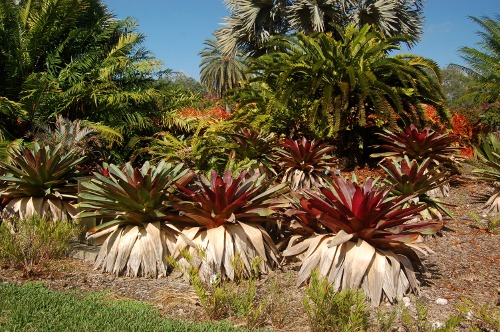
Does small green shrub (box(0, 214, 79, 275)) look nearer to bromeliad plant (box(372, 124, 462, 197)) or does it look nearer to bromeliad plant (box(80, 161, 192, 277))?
bromeliad plant (box(80, 161, 192, 277))

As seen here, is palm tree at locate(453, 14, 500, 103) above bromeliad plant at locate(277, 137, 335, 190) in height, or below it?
above

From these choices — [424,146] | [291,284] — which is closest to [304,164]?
[424,146]

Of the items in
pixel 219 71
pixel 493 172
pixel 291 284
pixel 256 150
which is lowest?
pixel 291 284

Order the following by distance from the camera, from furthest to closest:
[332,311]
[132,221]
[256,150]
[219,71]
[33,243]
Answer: [219,71] < [256,150] < [132,221] < [33,243] < [332,311]

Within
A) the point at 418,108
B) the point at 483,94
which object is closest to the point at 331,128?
the point at 418,108

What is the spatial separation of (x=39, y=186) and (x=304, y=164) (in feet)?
12.4

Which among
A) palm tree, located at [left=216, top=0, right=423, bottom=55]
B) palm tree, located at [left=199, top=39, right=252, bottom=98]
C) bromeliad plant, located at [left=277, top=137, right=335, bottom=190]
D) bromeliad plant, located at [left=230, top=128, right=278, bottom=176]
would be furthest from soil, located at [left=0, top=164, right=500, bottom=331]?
palm tree, located at [left=199, top=39, right=252, bottom=98]

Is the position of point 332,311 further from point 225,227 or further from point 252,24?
point 252,24

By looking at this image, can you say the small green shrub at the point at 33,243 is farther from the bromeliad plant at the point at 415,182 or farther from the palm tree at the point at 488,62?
the palm tree at the point at 488,62

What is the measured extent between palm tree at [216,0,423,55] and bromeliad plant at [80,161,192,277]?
11049 mm

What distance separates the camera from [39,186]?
19.2ft

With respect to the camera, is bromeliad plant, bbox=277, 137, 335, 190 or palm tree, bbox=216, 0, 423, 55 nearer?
bromeliad plant, bbox=277, 137, 335, 190

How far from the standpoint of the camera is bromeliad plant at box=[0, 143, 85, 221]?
567 cm

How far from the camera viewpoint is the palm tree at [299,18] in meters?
14.8
